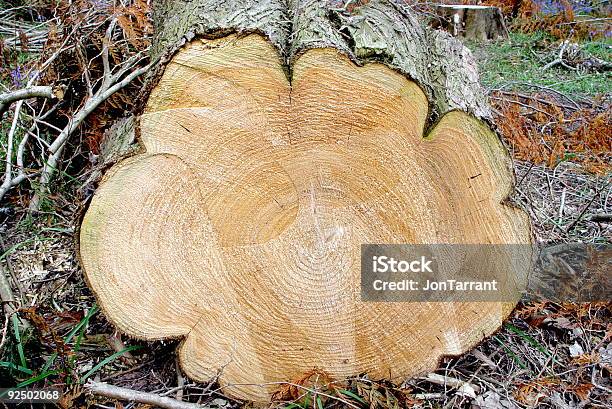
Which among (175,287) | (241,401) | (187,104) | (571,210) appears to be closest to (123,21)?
(187,104)

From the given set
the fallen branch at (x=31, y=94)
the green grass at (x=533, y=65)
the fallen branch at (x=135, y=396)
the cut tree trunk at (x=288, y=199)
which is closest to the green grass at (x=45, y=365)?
the fallen branch at (x=135, y=396)

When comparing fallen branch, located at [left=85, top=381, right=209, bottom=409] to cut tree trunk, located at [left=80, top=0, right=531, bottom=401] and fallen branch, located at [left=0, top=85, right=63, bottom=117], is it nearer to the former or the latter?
cut tree trunk, located at [left=80, top=0, right=531, bottom=401]

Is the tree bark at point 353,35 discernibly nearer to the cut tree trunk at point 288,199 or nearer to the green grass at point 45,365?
the cut tree trunk at point 288,199

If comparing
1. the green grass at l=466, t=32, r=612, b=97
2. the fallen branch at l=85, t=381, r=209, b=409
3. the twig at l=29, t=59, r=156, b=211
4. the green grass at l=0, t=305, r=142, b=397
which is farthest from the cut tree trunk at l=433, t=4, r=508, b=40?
the fallen branch at l=85, t=381, r=209, b=409

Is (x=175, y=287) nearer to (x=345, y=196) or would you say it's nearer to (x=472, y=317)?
(x=345, y=196)

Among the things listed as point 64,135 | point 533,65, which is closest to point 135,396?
point 64,135

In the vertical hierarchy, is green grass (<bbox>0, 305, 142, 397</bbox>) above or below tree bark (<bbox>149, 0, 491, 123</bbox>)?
below
